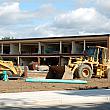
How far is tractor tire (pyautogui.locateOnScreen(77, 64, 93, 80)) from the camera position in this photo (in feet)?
101

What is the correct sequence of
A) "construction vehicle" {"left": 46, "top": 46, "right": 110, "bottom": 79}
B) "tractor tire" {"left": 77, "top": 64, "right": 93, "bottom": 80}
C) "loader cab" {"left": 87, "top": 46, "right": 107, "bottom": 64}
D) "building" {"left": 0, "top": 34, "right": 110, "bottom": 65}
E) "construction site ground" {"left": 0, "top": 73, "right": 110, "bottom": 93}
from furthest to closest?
1. "building" {"left": 0, "top": 34, "right": 110, "bottom": 65}
2. "loader cab" {"left": 87, "top": 46, "right": 107, "bottom": 64}
3. "tractor tire" {"left": 77, "top": 64, "right": 93, "bottom": 80}
4. "construction vehicle" {"left": 46, "top": 46, "right": 110, "bottom": 79}
5. "construction site ground" {"left": 0, "top": 73, "right": 110, "bottom": 93}

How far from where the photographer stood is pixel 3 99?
1455 cm

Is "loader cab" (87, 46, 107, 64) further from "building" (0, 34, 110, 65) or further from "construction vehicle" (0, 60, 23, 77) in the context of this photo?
"building" (0, 34, 110, 65)

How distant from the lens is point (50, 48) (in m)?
72.1

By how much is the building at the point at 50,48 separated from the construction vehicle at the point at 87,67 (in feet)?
77.6

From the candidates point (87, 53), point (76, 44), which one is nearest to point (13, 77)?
point (87, 53)

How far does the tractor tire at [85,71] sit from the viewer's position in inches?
1207

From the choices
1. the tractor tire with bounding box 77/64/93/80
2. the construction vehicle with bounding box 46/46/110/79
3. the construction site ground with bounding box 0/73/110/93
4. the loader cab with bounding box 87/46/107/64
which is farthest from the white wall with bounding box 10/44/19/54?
the construction site ground with bounding box 0/73/110/93

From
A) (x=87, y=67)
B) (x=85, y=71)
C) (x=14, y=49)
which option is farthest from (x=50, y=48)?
(x=87, y=67)

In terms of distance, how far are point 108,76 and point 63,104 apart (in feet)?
54.5

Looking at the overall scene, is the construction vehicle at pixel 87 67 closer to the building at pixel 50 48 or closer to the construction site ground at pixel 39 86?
the construction site ground at pixel 39 86

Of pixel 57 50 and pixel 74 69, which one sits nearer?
pixel 74 69

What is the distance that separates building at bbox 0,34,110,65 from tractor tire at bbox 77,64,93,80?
83.8ft

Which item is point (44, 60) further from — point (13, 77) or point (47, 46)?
point (13, 77)
